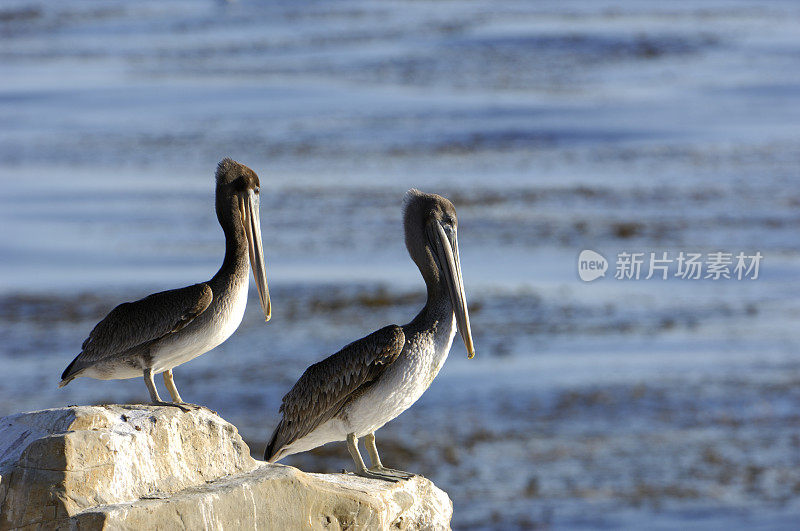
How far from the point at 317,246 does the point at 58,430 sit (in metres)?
19.2

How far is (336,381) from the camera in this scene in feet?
22.6

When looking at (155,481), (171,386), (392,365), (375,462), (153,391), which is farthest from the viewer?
(375,462)

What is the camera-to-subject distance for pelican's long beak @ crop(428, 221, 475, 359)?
6949 millimetres

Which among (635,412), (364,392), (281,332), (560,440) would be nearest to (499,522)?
(560,440)

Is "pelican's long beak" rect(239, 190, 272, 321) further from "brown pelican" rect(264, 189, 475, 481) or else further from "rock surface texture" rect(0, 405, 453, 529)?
"rock surface texture" rect(0, 405, 453, 529)

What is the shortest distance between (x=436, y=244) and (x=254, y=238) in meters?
1.10

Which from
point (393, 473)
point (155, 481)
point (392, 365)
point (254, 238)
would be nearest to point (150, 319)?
point (254, 238)

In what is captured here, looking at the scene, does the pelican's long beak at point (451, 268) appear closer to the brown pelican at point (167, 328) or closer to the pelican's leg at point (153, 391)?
the brown pelican at point (167, 328)

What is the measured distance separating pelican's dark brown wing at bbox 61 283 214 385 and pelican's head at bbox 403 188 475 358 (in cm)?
128

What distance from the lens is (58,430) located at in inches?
225

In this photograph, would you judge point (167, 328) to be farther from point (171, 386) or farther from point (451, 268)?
point (451, 268)

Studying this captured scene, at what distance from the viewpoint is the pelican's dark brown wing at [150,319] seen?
21.6 feet

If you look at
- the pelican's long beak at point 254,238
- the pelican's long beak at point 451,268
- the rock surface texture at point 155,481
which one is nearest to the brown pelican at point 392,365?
the pelican's long beak at point 451,268

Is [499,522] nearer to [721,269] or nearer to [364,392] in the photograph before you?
[364,392]
